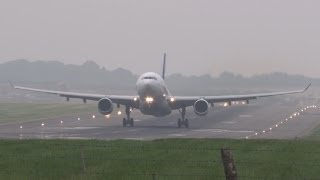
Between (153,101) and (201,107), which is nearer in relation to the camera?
(153,101)
